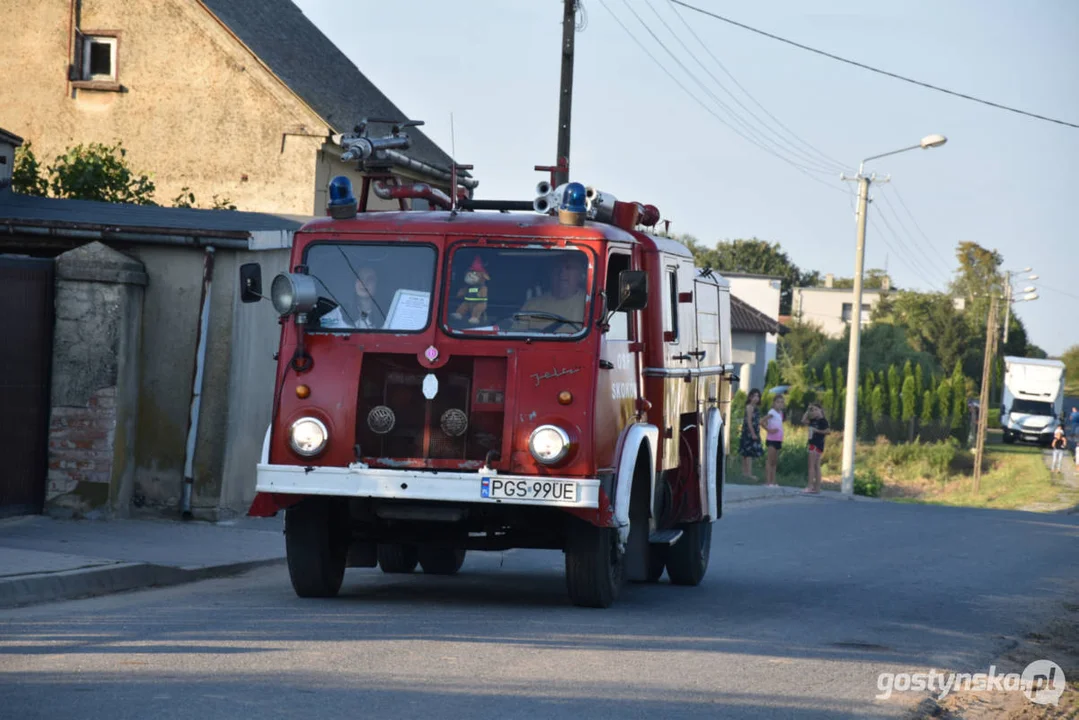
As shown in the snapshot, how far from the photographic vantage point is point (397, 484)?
9398mm

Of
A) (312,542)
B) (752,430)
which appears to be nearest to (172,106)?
(752,430)

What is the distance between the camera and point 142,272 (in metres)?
14.1

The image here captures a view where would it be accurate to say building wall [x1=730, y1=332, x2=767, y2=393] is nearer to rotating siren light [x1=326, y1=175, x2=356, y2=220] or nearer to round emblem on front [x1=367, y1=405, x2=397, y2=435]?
rotating siren light [x1=326, y1=175, x2=356, y2=220]

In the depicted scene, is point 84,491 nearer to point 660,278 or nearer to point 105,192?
point 660,278

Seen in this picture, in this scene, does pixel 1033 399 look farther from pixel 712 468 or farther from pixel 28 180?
pixel 712 468

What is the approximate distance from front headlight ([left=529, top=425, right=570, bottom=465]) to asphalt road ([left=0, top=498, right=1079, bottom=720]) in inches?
41.0

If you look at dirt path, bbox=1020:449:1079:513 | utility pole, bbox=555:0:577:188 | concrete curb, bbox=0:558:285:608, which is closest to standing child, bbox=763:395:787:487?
utility pole, bbox=555:0:577:188

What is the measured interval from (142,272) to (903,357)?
61394mm

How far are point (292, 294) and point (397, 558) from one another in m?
3.52

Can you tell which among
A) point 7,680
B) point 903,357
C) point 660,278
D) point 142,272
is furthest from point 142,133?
point 903,357

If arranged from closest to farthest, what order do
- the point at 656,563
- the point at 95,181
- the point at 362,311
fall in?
the point at 362,311
the point at 656,563
the point at 95,181

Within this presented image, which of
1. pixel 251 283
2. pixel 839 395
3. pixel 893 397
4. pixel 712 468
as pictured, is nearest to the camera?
→ pixel 251 283

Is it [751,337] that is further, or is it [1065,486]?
[751,337]

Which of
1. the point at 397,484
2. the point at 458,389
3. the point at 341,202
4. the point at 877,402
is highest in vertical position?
the point at 341,202
